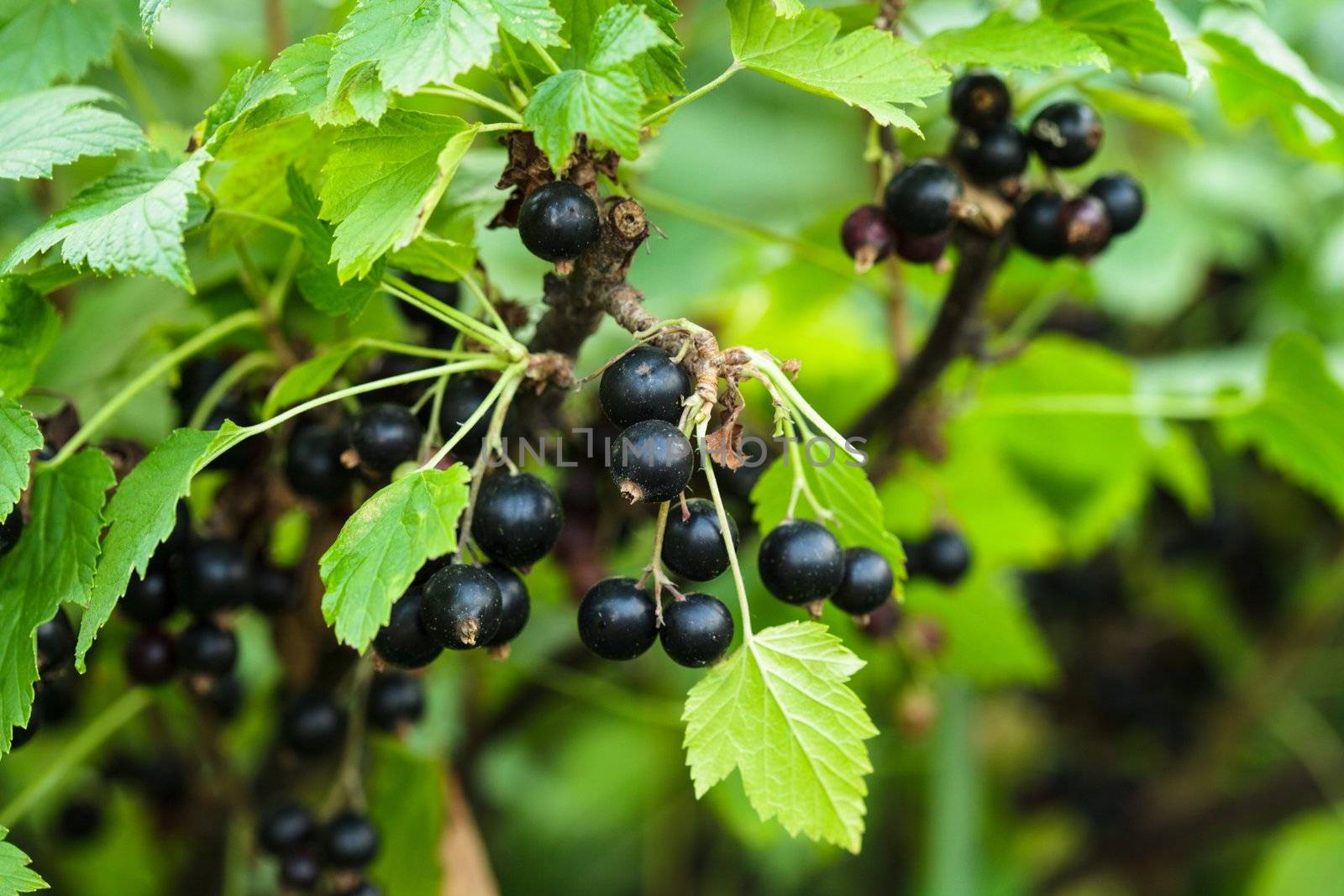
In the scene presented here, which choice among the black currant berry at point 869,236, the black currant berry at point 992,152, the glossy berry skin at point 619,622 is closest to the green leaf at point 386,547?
the glossy berry skin at point 619,622

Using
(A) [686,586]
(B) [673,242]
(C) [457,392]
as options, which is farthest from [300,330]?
(B) [673,242]

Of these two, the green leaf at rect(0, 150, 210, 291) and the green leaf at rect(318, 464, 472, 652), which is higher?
the green leaf at rect(0, 150, 210, 291)

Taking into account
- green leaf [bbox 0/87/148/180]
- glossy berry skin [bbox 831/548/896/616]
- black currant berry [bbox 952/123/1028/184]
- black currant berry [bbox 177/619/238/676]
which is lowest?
black currant berry [bbox 177/619/238/676]

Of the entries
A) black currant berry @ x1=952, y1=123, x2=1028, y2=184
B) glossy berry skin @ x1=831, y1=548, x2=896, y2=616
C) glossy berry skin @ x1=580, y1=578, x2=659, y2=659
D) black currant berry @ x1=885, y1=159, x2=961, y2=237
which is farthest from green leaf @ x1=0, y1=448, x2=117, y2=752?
black currant berry @ x1=952, y1=123, x2=1028, y2=184

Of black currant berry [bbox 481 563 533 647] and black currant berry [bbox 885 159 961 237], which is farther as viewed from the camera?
black currant berry [bbox 885 159 961 237]

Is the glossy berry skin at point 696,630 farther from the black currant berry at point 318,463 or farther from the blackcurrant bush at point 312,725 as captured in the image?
the blackcurrant bush at point 312,725

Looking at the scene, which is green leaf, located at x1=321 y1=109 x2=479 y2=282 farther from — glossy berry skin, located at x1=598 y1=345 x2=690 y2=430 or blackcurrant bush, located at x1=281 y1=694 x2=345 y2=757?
blackcurrant bush, located at x1=281 y1=694 x2=345 y2=757
